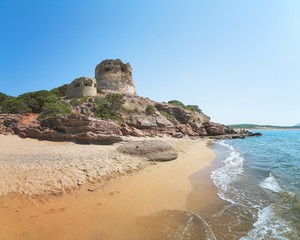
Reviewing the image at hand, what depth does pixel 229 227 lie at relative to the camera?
217 inches

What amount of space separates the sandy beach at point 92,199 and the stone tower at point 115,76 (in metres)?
42.1

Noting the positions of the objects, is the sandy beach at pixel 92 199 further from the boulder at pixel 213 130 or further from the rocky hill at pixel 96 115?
the boulder at pixel 213 130

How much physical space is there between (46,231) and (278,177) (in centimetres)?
1207

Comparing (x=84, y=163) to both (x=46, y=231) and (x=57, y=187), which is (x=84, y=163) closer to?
(x=57, y=187)

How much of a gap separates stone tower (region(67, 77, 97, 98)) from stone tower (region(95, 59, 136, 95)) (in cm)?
1042

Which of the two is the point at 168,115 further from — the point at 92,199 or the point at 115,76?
the point at 92,199

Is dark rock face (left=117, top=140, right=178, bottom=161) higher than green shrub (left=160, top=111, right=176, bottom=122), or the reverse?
green shrub (left=160, top=111, right=176, bottom=122)

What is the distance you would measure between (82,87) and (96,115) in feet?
37.5

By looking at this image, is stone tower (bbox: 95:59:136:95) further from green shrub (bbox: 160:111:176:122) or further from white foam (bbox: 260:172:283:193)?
white foam (bbox: 260:172:283:193)

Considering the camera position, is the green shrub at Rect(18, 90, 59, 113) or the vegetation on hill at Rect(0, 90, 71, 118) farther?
the green shrub at Rect(18, 90, 59, 113)

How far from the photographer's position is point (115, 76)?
171 feet

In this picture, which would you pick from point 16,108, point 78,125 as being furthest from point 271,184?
point 16,108

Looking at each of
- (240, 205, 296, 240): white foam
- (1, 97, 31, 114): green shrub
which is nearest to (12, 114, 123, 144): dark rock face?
(1, 97, 31, 114): green shrub

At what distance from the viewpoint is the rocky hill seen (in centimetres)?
1856
